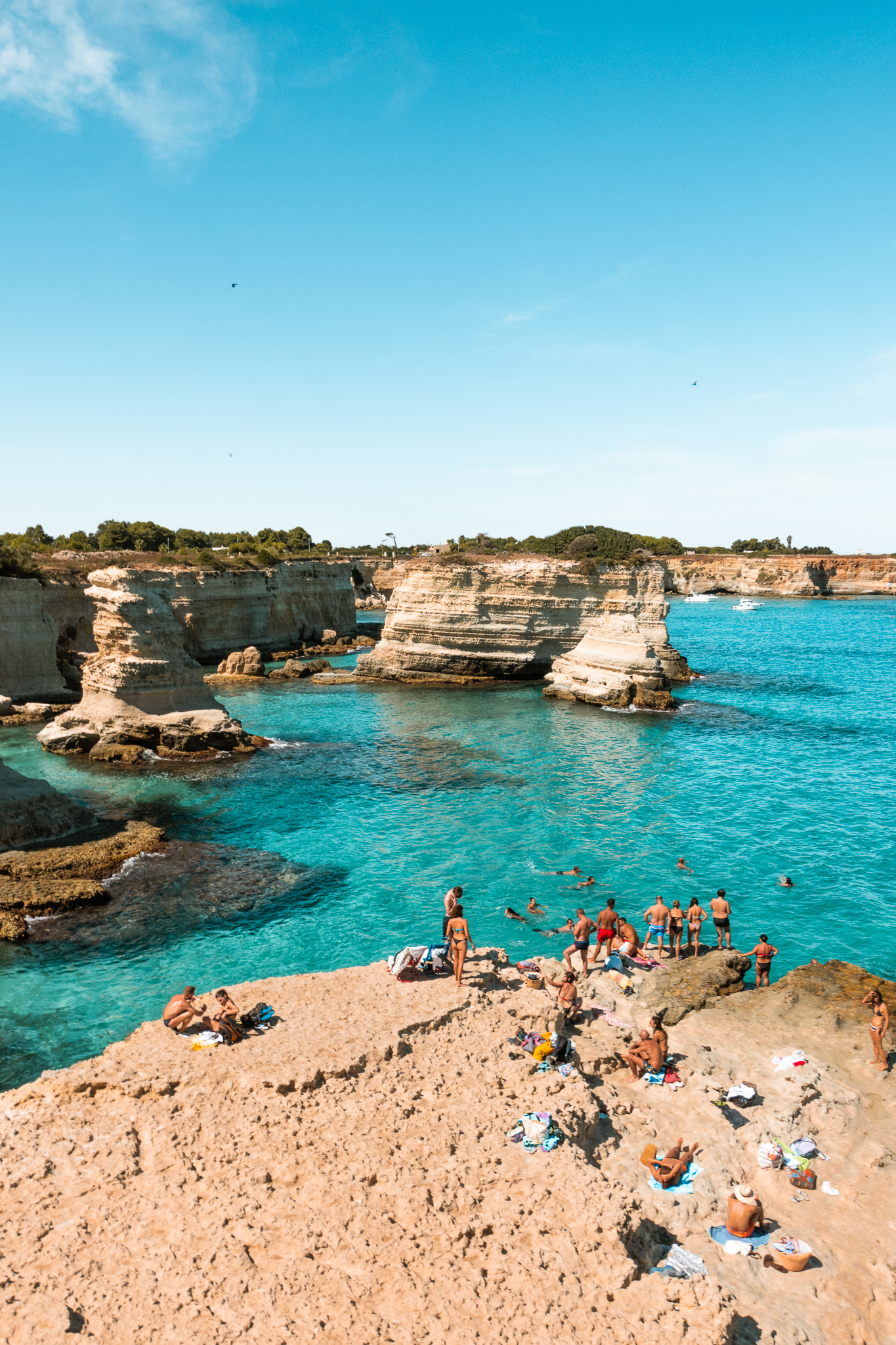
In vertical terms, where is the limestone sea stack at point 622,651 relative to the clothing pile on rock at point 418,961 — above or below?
above

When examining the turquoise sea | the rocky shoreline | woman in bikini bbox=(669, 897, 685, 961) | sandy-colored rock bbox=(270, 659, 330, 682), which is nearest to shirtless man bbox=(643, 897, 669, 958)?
woman in bikini bbox=(669, 897, 685, 961)

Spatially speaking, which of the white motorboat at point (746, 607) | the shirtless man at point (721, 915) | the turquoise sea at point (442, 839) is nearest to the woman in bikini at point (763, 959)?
the turquoise sea at point (442, 839)

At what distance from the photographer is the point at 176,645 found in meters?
33.6

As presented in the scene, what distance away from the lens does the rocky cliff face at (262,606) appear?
184ft

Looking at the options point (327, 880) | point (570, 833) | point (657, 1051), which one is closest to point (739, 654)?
point (570, 833)

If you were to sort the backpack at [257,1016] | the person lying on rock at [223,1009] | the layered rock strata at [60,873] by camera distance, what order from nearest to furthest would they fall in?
the person lying on rock at [223,1009] → the backpack at [257,1016] → the layered rock strata at [60,873]

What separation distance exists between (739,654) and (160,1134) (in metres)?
67.3

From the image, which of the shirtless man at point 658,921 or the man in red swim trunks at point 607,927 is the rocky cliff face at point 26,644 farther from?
the shirtless man at point 658,921

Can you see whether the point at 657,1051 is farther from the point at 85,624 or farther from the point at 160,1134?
the point at 85,624

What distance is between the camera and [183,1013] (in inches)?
452

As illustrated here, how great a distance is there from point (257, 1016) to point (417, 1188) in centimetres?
418

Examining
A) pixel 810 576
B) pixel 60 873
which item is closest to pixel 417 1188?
pixel 60 873

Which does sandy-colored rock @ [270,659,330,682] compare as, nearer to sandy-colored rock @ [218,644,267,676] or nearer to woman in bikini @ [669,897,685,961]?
sandy-colored rock @ [218,644,267,676]

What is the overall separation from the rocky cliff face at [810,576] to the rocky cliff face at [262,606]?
4179 inches
